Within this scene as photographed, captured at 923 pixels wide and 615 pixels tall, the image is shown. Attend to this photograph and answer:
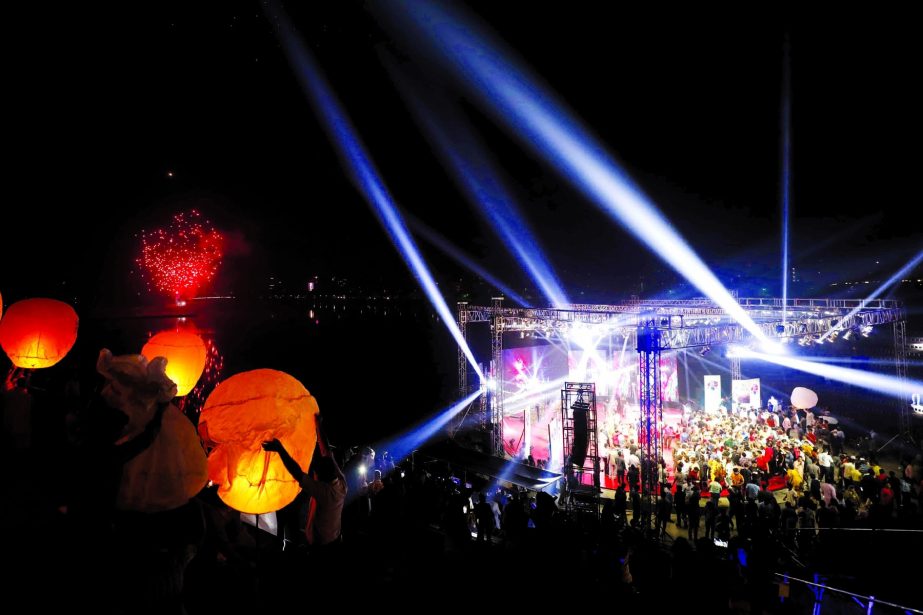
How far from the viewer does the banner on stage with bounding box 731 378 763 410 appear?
17.9 meters

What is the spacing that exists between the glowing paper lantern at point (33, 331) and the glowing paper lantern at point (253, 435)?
15.2 ft

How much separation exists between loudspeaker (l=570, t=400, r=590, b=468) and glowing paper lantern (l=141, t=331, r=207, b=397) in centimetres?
828

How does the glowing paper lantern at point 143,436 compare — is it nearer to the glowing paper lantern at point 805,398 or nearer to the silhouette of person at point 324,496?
the silhouette of person at point 324,496

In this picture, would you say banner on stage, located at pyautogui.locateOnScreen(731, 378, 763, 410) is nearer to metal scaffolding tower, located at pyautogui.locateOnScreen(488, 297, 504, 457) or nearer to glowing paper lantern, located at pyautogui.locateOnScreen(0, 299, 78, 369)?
metal scaffolding tower, located at pyautogui.locateOnScreen(488, 297, 504, 457)

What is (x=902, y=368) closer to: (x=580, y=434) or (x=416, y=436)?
(x=580, y=434)

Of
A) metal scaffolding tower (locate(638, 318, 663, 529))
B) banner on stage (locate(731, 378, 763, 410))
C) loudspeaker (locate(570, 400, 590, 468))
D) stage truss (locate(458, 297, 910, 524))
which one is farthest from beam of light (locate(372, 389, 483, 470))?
banner on stage (locate(731, 378, 763, 410))

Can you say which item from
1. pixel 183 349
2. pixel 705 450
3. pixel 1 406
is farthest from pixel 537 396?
pixel 1 406

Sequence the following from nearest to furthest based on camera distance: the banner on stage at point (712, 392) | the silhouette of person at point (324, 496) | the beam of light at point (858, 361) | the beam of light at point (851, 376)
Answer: the silhouette of person at point (324, 496) < the beam of light at point (851, 376) < the beam of light at point (858, 361) < the banner on stage at point (712, 392)

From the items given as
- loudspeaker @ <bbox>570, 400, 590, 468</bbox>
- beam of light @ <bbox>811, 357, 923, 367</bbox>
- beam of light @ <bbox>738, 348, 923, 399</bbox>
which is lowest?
loudspeaker @ <bbox>570, 400, 590, 468</bbox>

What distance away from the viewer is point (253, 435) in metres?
3.14

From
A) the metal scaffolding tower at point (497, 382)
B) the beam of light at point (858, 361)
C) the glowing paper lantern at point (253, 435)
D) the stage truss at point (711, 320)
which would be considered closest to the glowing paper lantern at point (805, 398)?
the stage truss at point (711, 320)

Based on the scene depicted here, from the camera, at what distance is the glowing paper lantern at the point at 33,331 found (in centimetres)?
591

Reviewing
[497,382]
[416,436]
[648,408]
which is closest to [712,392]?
[497,382]

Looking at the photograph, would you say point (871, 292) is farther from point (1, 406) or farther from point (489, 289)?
point (489, 289)
